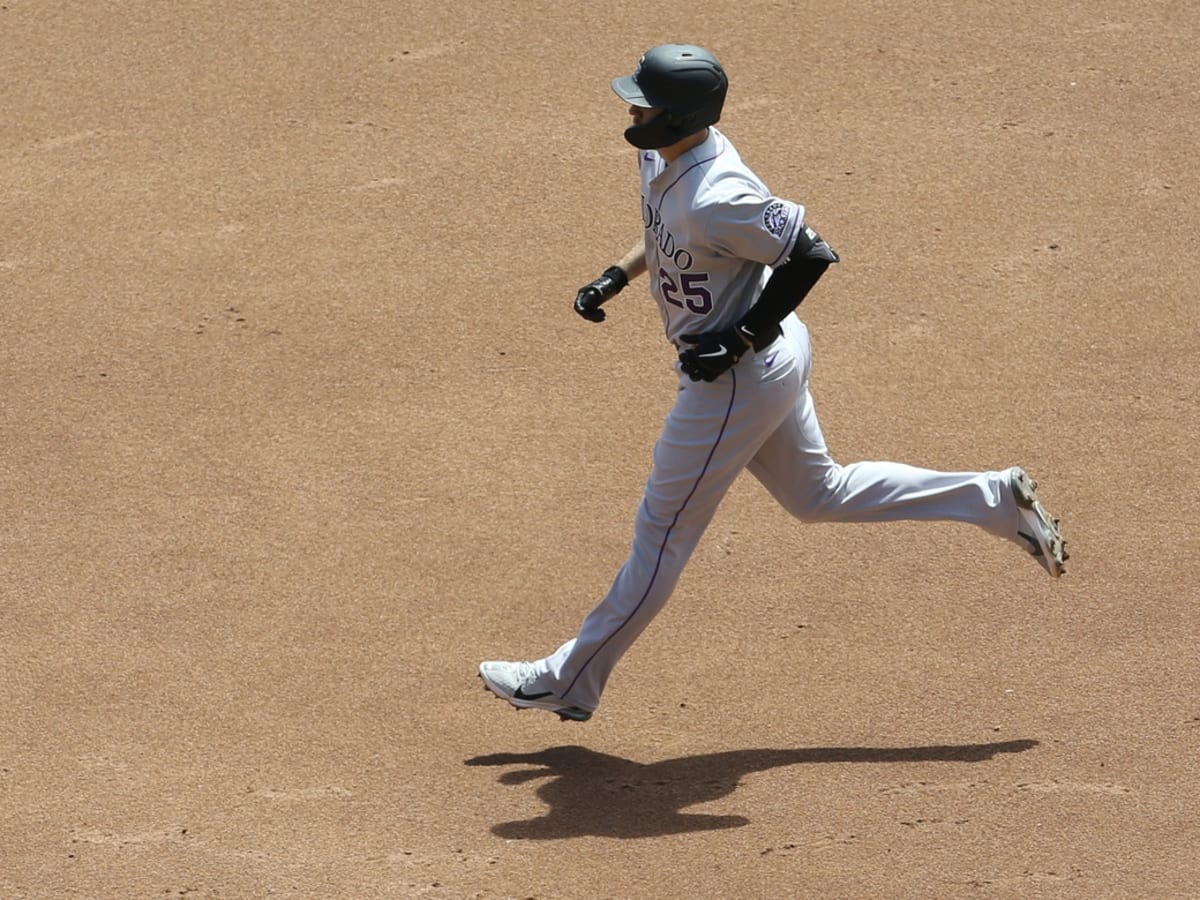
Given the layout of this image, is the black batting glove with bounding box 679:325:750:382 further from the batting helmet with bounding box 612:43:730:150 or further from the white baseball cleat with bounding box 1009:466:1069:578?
the white baseball cleat with bounding box 1009:466:1069:578

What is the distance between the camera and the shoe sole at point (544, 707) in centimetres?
536

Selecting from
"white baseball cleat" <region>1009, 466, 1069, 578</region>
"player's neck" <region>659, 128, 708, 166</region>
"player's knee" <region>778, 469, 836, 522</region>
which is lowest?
"white baseball cleat" <region>1009, 466, 1069, 578</region>

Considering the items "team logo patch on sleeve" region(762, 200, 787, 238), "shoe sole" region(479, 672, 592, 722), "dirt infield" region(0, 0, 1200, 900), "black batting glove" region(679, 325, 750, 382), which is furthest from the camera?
"shoe sole" region(479, 672, 592, 722)

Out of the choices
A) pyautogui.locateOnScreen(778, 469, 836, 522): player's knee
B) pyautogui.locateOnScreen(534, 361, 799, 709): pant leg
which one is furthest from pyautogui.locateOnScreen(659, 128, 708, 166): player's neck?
pyautogui.locateOnScreen(778, 469, 836, 522): player's knee

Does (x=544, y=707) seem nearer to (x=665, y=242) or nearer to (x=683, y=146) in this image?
(x=665, y=242)

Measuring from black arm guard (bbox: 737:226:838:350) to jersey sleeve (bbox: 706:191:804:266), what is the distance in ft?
0.14

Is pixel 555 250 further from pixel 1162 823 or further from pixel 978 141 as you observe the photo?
Result: pixel 1162 823

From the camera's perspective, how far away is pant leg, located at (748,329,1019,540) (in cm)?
540

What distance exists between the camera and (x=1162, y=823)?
4.93 meters

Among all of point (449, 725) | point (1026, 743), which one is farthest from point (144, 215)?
point (1026, 743)

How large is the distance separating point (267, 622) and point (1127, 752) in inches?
106

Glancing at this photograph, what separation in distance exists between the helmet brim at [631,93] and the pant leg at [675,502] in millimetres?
766

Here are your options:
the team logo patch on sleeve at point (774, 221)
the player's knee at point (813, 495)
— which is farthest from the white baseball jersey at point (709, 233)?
the player's knee at point (813, 495)

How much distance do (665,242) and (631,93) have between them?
1.35ft
